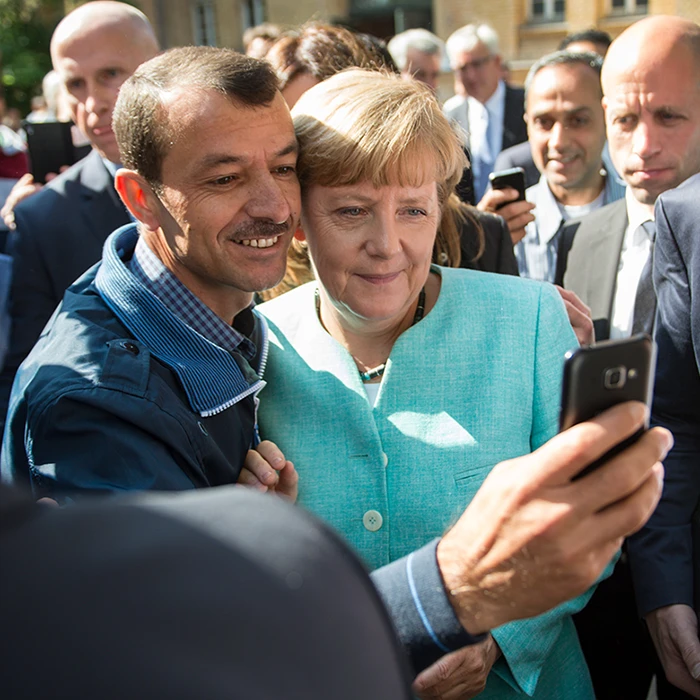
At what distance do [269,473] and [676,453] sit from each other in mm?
1154

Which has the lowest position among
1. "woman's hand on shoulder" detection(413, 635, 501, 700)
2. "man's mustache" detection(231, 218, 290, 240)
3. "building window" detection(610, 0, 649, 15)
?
"woman's hand on shoulder" detection(413, 635, 501, 700)

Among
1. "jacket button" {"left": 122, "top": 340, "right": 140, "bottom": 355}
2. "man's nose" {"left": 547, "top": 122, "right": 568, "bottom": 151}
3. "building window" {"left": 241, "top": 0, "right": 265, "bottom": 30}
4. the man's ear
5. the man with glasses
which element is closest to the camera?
"jacket button" {"left": 122, "top": 340, "right": 140, "bottom": 355}

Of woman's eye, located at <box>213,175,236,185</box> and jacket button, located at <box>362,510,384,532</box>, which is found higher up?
woman's eye, located at <box>213,175,236,185</box>

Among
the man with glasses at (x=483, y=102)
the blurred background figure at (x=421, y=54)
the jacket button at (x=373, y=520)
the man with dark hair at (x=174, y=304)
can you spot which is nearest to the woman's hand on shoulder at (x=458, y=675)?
the jacket button at (x=373, y=520)

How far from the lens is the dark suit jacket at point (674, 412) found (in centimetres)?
215

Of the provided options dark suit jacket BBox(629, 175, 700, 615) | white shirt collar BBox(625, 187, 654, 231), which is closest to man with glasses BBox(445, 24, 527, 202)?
white shirt collar BBox(625, 187, 654, 231)

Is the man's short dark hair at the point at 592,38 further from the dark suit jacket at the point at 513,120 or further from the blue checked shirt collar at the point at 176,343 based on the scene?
the blue checked shirt collar at the point at 176,343

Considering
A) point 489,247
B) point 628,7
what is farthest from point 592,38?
point 628,7

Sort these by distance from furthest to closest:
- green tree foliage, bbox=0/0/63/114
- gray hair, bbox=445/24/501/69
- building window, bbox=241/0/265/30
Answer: building window, bbox=241/0/265/30, green tree foliage, bbox=0/0/63/114, gray hair, bbox=445/24/501/69

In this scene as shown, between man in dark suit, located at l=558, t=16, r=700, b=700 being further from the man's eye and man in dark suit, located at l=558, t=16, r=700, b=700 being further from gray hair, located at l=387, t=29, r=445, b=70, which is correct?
gray hair, located at l=387, t=29, r=445, b=70

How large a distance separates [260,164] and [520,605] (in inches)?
46.7

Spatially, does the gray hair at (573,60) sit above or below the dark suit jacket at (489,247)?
above

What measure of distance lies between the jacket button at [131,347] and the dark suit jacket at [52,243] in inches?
58.6

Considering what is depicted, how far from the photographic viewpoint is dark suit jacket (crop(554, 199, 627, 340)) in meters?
3.01
